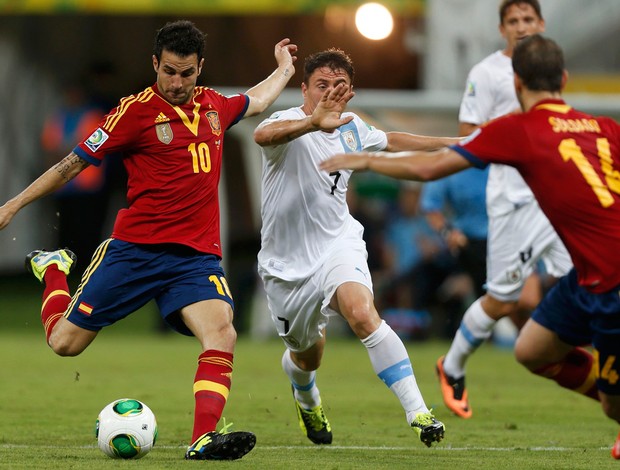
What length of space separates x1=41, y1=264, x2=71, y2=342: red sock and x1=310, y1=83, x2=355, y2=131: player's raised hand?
6.59 feet

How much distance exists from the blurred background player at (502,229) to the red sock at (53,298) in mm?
3008

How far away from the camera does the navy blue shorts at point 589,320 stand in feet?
19.3

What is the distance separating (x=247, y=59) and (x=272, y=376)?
38.6 feet

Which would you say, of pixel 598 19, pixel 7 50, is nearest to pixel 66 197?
pixel 7 50

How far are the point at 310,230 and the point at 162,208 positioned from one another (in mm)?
1014

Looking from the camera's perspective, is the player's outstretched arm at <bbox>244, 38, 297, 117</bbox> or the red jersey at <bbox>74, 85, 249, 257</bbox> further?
the player's outstretched arm at <bbox>244, 38, 297, 117</bbox>

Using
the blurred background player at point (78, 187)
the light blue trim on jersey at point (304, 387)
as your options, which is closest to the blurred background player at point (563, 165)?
the light blue trim on jersey at point (304, 387)

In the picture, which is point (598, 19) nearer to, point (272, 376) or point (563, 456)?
point (272, 376)

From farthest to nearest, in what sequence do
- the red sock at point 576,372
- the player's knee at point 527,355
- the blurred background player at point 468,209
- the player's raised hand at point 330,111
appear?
the blurred background player at point 468,209 → the red sock at point 576,372 → the player's raised hand at point 330,111 → the player's knee at point 527,355

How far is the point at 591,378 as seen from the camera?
6891 mm

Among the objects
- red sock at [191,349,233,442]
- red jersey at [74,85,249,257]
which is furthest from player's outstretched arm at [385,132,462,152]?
red sock at [191,349,233,442]

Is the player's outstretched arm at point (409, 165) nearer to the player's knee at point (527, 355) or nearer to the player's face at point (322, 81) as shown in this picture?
the player's knee at point (527, 355)

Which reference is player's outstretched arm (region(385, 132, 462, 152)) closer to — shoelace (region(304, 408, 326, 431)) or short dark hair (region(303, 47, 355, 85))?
short dark hair (region(303, 47, 355, 85))

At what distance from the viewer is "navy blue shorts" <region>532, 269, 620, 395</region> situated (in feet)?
19.3
